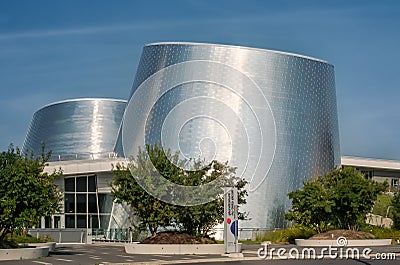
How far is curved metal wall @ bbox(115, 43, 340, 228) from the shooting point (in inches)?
2069

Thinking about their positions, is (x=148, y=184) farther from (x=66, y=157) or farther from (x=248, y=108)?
(x=66, y=157)

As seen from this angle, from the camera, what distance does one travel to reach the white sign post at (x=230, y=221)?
2675 centimetres

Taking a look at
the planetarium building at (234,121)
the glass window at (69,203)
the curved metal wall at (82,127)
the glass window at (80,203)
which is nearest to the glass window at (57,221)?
the planetarium building at (234,121)

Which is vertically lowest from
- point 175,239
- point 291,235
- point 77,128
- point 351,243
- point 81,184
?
point 351,243

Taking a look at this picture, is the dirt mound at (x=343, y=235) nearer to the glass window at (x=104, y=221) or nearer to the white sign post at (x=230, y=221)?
the white sign post at (x=230, y=221)

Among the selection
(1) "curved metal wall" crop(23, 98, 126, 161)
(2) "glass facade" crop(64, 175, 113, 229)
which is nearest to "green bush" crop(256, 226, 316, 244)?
(2) "glass facade" crop(64, 175, 113, 229)

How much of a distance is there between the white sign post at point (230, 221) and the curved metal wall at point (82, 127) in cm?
4892

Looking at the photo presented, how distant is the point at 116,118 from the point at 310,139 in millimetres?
29301

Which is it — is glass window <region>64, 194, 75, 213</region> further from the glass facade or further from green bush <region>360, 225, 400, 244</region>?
green bush <region>360, 225, 400, 244</region>

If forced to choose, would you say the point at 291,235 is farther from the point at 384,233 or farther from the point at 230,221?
A: the point at 230,221

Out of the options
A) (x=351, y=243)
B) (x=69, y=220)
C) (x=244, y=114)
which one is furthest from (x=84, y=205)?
(x=351, y=243)

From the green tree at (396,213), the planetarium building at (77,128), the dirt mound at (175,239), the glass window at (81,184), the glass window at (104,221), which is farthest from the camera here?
the planetarium building at (77,128)

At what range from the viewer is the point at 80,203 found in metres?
52.7

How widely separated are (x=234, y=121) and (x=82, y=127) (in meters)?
28.7
